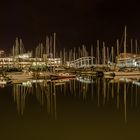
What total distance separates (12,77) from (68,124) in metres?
24.5

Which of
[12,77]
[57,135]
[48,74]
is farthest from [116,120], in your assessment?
[48,74]

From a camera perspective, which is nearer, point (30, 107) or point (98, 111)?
point (98, 111)

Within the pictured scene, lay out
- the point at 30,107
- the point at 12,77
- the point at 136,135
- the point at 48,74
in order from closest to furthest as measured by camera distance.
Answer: the point at 136,135
the point at 30,107
the point at 12,77
the point at 48,74

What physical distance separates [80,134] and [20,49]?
50.0 meters

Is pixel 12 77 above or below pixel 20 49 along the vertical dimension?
below

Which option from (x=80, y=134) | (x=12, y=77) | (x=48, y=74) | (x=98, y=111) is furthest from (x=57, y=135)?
(x=48, y=74)

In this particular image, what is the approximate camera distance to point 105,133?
34.1ft

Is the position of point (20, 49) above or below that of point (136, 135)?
above

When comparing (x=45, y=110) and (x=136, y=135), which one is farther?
(x=45, y=110)

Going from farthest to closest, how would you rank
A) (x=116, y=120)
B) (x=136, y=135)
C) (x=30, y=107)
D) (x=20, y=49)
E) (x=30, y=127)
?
(x=20, y=49) < (x=30, y=107) < (x=116, y=120) < (x=30, y=127) < (x=136, y=135)

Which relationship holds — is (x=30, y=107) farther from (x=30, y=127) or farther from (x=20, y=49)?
(x=20, y=49)

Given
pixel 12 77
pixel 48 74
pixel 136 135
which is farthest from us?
pixel 48 74

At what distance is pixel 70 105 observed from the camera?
16766 mm

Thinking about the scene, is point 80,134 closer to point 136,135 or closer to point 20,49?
point 136,135
